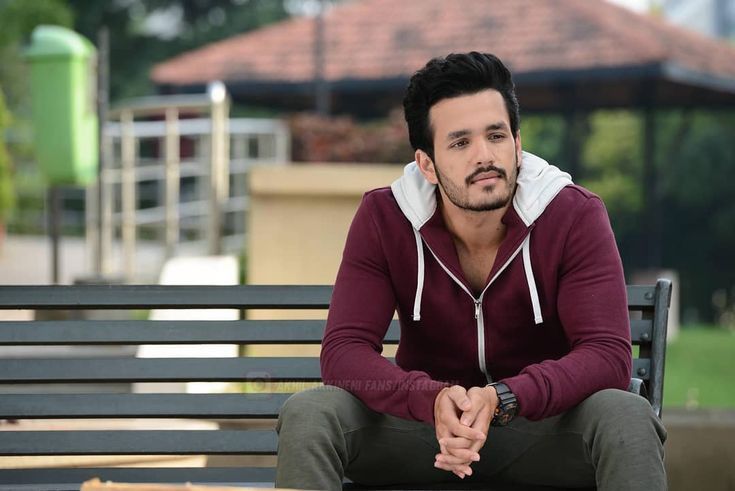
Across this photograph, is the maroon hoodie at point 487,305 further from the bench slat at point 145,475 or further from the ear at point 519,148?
the bench slat at point 145,475

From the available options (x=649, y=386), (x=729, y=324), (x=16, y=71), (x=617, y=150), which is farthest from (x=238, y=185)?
(x=617, y=150)

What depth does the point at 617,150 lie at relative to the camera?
2634 cm

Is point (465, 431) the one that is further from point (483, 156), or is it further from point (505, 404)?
point (483, 156)

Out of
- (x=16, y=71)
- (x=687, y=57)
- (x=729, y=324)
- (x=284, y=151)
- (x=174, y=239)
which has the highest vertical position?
(x=16, y=71)

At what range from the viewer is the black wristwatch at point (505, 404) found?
2.47 m

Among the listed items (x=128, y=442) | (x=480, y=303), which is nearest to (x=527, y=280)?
(x=480, y=303)

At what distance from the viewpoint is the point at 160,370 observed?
291 centimetres

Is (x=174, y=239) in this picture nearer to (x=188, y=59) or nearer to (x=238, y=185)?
(x=238, y=185)

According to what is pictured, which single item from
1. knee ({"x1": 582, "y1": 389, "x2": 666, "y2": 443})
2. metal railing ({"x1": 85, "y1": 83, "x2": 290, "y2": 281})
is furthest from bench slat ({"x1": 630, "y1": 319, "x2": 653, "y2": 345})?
metal railing ({"x1": 85, "y1": 83, "x2": 290, "y2": 281})

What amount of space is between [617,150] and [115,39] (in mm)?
11856

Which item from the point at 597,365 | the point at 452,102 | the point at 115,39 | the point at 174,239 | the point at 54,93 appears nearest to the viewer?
the point at 597,365

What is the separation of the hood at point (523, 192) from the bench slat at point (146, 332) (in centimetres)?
40

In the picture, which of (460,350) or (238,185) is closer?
(460,350)

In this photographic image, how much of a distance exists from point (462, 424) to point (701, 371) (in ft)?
29.5
